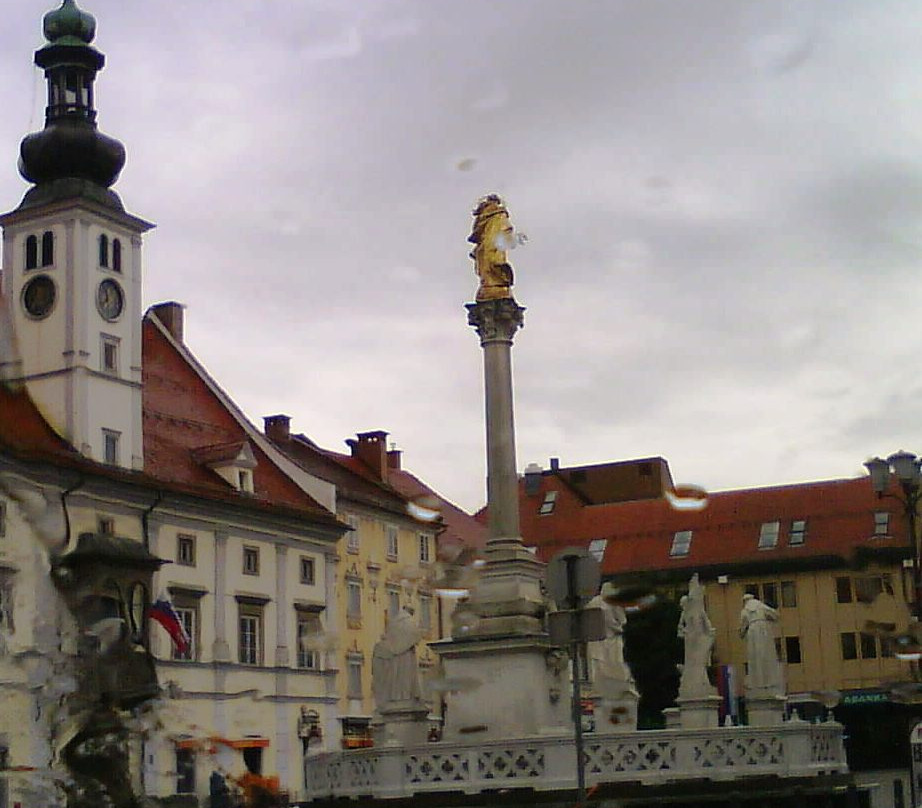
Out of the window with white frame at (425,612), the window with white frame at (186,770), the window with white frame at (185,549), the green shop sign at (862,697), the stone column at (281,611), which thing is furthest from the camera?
the window with white frame at (425,612)

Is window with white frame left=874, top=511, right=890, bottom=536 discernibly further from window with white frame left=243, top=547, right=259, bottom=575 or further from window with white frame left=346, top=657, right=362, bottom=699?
window with white frame left=243, top=547, right=259, bottom=575

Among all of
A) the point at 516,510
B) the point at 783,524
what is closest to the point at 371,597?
the point at 783,524

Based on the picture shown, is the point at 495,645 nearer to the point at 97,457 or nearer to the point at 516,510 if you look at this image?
the point at 516,510

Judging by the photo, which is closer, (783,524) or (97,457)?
(97,457)

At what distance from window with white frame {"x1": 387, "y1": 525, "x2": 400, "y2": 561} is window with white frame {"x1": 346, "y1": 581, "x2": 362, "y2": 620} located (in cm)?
328

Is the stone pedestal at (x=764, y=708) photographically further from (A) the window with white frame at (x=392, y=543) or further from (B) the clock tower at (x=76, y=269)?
(A) the window with white frame at (x=392, y=543)

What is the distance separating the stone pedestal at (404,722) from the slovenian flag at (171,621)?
18915 mm

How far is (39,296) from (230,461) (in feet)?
27.4

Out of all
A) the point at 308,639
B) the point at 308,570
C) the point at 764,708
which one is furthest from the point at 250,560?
the point at 764,708

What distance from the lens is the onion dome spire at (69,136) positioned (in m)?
48.4

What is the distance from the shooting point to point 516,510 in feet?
84.7

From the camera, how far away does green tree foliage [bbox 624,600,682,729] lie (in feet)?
175

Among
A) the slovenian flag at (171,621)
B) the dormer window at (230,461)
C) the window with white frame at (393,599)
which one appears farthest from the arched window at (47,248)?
the window with white frame at (393,599)

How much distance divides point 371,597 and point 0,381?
43.6 meters
